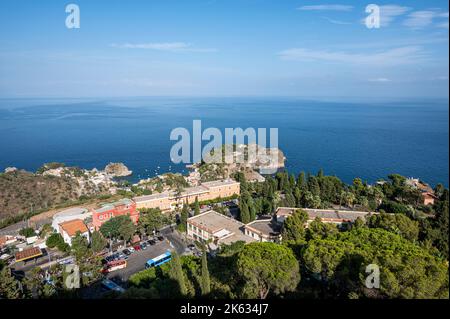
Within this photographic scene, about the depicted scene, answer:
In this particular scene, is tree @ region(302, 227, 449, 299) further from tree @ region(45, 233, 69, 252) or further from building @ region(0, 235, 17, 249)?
building @ region(0, 235, 17, 249)

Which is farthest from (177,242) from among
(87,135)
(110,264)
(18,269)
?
(87,135)

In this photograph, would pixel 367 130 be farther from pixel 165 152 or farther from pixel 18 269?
pixel 18 269

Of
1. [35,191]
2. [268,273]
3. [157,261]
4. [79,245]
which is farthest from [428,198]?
[35,191]

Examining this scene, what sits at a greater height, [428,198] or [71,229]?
[428,198]

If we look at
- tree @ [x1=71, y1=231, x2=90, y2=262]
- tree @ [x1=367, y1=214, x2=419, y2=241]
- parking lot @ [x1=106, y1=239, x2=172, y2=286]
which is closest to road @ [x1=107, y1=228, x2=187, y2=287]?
parking lot @ [x1=106, y1=239, x2=172, y2=286]

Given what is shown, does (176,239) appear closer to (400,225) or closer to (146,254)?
(146,254)

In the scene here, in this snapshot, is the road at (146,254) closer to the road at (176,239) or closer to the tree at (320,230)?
the road at (176,239)
